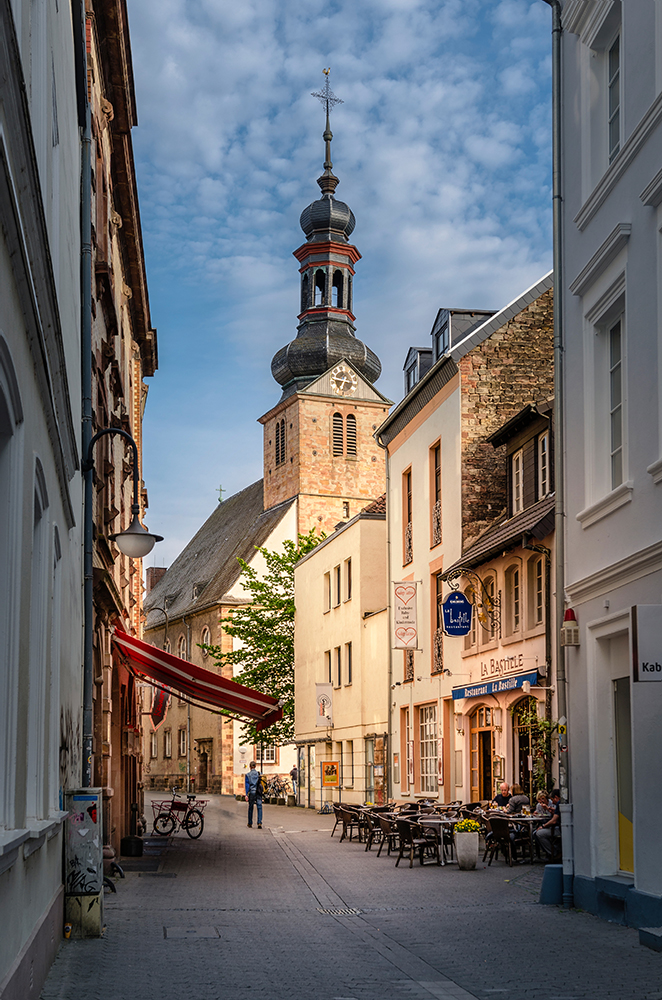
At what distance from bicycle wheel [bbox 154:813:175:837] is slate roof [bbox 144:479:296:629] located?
34.9m

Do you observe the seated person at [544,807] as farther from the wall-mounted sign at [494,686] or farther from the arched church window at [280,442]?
the arched church window at [280,442]

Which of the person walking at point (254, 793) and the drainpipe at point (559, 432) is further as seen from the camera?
the person walking at point (254, 793)

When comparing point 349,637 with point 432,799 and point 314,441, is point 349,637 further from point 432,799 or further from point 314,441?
point 314,441

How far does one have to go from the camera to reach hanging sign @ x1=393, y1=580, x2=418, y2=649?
29250mm

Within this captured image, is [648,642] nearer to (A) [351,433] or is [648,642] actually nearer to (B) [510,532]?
(B) [510,532]

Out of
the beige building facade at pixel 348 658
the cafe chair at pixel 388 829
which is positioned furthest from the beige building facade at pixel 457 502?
the beige building facade at pixel 348 658

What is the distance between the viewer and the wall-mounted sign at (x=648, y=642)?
925cm

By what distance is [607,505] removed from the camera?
41.3ft

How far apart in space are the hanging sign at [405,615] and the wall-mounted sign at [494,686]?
9.53ft

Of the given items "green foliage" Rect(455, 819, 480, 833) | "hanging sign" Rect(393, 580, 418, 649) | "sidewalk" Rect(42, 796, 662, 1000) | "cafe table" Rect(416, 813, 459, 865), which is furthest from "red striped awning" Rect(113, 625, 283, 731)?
"hanging sign" Rect(393, 580, 418, 649)

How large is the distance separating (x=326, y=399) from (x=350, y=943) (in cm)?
6094

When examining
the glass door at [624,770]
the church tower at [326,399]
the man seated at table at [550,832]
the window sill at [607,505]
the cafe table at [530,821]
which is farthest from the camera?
the church tower at [326,399]

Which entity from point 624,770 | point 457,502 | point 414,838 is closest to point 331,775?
point 457,502

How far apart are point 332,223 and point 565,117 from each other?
5957 cm
